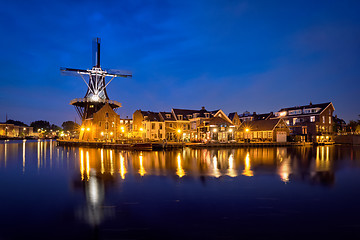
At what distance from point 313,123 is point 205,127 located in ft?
Result: 101

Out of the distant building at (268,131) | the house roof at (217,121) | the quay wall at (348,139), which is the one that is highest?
the house roof at (217,121)

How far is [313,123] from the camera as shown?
6588 cm

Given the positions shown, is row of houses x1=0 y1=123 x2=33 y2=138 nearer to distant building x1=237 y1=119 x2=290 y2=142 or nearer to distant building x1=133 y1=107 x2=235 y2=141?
distant building x1=133 y1=107 x2=235 y2=141

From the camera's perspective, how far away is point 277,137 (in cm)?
5981

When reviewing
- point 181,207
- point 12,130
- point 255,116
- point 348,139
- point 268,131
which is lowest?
point 348,139

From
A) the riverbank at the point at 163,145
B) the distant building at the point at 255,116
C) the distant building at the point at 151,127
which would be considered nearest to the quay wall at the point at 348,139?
the riverbank at the point at 163,145

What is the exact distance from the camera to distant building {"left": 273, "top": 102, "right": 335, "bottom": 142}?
65500 mm

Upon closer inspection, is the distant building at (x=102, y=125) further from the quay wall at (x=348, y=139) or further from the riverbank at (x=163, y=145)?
the quay wall at (x=348, y=139)

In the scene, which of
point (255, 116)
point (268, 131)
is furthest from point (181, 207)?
point (255, 116)

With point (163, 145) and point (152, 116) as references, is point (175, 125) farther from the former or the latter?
point (163, 145)

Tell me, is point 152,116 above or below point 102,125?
above

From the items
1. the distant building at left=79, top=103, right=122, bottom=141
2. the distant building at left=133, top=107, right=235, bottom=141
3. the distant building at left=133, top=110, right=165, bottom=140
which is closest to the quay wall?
the distant building at left=133, top=107, right=235, bottom=141

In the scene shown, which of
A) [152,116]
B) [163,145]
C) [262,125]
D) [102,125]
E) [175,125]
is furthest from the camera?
[262,125]

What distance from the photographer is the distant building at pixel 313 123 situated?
65.5 m
